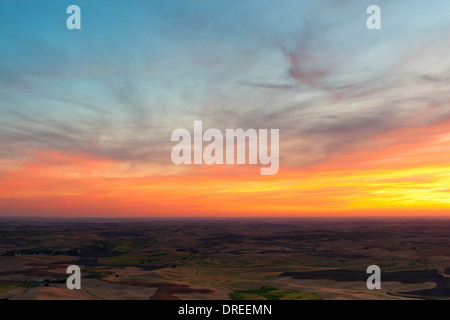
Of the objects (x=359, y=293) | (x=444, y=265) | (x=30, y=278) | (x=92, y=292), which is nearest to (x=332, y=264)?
(x=444, y=265)

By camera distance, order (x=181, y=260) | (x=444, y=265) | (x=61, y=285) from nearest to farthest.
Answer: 1. (x=61, y=285)
2. (x=444, y=265)
3. (x=181, y=260)

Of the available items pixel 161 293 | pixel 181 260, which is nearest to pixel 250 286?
pixel 161 293

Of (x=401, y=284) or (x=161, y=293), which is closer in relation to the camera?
(x=161, y=293)
